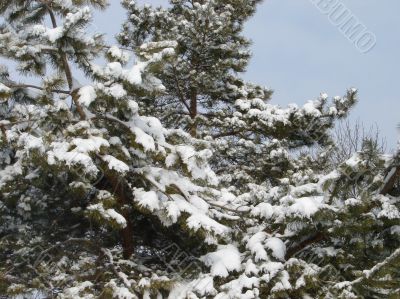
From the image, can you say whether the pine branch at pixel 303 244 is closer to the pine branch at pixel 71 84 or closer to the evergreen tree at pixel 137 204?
the evergreen tree at pixel 137 204


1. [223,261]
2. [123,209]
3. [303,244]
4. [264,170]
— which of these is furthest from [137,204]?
[264,170]

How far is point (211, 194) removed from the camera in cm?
652

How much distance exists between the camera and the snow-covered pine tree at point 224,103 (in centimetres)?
1153

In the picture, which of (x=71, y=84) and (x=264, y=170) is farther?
(x=264, y=170)

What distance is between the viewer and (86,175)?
17.8ft

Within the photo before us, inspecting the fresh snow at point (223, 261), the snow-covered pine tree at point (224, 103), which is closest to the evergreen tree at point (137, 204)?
the fresh snow at point (223, 261)

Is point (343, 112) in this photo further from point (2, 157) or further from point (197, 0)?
point (2, 157)

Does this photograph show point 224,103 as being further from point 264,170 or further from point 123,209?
point 123,209

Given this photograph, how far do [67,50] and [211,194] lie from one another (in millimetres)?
2429

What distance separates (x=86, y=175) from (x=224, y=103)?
27.6ft

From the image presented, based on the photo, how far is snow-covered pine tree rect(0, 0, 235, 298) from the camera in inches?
214

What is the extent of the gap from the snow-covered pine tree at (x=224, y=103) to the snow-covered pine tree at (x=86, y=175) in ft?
15.4

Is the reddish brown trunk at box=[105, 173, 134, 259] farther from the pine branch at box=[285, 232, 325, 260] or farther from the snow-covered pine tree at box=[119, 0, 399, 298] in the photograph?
the pine branch at box=[285, 232, 325, 260]

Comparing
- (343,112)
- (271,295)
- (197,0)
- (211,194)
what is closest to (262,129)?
(343,112)
